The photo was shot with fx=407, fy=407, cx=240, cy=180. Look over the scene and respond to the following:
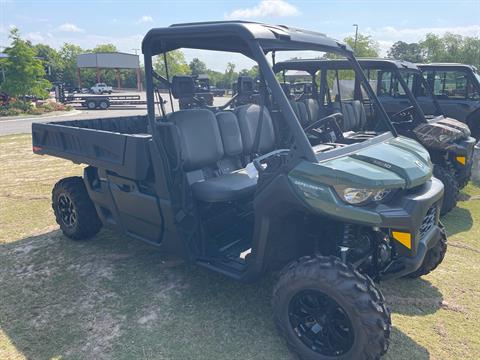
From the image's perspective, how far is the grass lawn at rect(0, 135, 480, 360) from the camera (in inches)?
106

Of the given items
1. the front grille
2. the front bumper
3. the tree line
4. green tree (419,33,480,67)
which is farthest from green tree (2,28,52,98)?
green tree (419,33,480,67)

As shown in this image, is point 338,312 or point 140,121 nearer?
point 338,312

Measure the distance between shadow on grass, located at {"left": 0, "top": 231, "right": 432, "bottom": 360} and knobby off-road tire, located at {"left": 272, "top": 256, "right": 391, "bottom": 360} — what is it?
0.23 meters

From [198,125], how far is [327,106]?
13.2ft

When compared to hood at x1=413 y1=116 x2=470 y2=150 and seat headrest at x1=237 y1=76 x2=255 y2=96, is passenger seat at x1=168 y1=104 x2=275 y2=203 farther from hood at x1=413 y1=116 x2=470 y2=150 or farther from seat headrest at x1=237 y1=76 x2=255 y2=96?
hood at x1=413 y1=116 x2=470 y2=150

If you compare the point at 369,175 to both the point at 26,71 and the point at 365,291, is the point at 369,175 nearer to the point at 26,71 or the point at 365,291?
the point at 365,291

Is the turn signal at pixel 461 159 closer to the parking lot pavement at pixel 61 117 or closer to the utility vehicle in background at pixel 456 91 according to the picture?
the utility vehicle in background at pixel 456 91

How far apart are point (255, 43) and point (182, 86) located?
3.77ft

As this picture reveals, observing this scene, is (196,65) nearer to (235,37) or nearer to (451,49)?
(235,37)

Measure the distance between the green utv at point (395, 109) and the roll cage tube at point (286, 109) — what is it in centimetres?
94


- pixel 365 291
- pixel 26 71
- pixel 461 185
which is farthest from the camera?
pixel 26 71

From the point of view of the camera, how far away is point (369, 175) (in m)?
2.36

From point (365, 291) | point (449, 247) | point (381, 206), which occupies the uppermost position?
point (381, 206)

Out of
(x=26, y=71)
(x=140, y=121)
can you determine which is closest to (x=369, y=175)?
(x=140, y=121)
